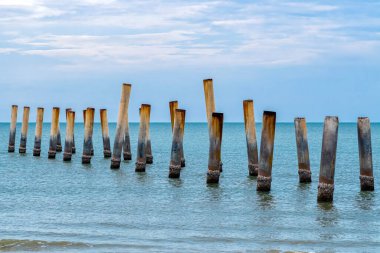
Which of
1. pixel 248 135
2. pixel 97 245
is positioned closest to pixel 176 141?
pixel 248 135

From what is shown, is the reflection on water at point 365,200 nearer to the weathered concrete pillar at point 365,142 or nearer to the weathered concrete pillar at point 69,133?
the weathered concrete pillar at point 365,142

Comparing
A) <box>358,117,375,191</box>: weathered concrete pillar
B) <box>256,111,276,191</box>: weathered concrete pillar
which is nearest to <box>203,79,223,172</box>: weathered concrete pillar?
<box>256,111,276,191</box>: weathered concrete pillar

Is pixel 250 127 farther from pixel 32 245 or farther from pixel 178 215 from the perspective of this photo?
pixel 32 245

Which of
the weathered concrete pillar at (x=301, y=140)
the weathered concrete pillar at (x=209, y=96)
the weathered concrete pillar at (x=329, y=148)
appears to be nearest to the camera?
the weathered concrete pillar at (x=329, y=148)

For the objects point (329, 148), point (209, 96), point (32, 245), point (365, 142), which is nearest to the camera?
point (32, 245)

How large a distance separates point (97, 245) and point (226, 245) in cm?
243

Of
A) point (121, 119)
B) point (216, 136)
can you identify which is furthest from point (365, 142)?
point (121, 119)

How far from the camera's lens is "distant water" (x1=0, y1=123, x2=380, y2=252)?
→ 53.4 feet

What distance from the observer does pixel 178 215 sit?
2039 centimetres

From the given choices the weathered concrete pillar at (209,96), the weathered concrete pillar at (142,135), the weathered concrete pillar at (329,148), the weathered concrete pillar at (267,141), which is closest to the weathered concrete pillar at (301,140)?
the weathered concrete pillar at (267,141)

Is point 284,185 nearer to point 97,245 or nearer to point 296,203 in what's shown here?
point 296,203

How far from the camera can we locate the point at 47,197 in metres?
24.4

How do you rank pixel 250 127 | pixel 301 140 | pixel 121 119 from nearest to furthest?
pixel 301 140, pixel 250 127, pixel 121 119

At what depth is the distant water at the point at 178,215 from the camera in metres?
16.3
